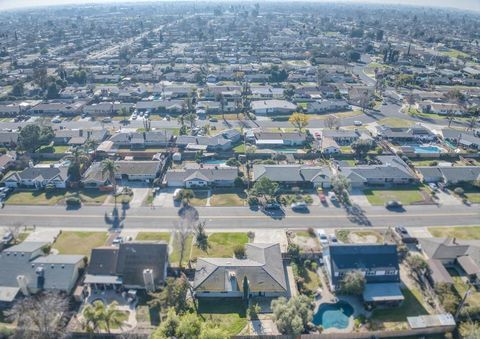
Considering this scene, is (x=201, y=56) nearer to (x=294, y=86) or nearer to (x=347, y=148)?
(x=294, y=86)

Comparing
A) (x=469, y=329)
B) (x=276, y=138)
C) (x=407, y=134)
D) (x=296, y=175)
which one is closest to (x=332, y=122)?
(x=276, y=138)

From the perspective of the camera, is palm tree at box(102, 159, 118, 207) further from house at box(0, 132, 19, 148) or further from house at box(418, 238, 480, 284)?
house at box(418, 238, 480, 284)

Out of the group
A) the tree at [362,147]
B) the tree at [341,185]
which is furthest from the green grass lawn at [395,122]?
the tree at [341,185]

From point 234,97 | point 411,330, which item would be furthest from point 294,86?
point 411,330

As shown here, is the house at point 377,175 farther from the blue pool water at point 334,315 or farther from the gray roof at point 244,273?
the blue pool water at point 334,315

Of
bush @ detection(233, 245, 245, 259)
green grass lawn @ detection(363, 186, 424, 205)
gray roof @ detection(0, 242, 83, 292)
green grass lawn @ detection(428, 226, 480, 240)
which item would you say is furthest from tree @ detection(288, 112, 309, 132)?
gray roof @ detection(0, 242, 83, 292)
